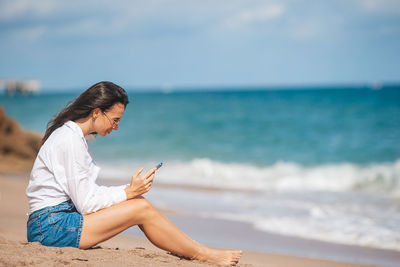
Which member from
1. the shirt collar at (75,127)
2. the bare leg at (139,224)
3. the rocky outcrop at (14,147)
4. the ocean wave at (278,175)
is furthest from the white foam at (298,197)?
the shirt collar at (75,127)

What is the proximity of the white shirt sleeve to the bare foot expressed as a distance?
989mm

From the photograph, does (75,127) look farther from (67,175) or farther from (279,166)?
(279,166)

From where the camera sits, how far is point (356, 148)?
16.9 m

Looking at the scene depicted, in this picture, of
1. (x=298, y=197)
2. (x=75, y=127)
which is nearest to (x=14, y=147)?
(x=298, y=197)

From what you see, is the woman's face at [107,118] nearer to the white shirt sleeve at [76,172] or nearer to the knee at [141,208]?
the white shirt sleeve at [76,172]

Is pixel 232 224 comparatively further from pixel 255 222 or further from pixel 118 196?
pixel 118 196

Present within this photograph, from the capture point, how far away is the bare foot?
3758 mm

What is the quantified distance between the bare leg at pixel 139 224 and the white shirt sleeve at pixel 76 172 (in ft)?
0.46

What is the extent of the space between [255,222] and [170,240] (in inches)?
138

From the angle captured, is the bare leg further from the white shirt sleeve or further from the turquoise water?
the turquoise water

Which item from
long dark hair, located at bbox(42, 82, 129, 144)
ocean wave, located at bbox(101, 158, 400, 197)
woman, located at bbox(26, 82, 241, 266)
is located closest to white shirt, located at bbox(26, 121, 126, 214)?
woman, located at bbox(26, 82, 241, 266)

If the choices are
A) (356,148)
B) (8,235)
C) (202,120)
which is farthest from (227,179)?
(202,120)

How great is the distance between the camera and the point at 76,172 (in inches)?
127

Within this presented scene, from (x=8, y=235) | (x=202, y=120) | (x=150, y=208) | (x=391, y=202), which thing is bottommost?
(x=8, y=235)
